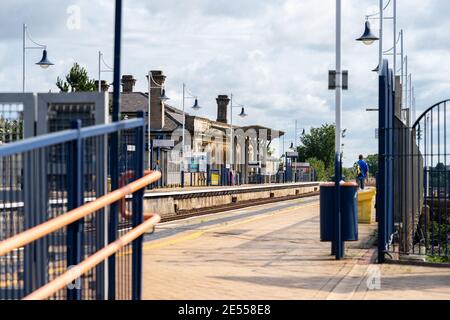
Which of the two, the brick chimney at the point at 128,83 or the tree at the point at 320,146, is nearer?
the brick chimney at the point at 128,83

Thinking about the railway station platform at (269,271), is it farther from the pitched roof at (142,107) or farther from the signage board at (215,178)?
the pitched roof at (142,107)

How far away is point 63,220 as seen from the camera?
5.38 m

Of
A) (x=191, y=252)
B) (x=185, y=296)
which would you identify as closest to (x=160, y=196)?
(x=191, y=252)

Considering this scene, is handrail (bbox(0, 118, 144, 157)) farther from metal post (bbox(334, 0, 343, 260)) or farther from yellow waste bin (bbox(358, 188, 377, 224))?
yellow waste bin (bbox(358, 188, 377, 224))

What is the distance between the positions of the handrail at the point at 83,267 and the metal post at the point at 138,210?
100mm

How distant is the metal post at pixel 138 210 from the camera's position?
285 inches

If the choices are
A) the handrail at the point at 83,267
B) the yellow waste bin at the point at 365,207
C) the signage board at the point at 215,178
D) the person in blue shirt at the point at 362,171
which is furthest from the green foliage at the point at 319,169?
the handrail at the point at 83,267

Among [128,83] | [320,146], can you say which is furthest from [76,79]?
[320,146]

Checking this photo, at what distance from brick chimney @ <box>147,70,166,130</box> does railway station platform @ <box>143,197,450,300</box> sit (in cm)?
5804

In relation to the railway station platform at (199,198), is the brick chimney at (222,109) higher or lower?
higher

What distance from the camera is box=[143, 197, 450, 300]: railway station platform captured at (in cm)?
978

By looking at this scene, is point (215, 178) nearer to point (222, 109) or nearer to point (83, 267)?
point (222, 109)
